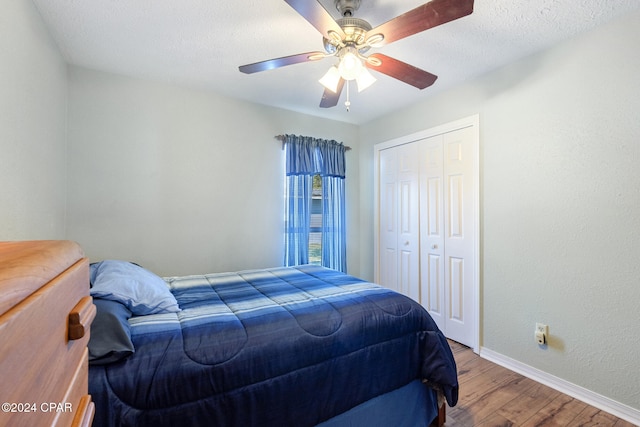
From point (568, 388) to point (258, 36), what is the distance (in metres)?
3.25

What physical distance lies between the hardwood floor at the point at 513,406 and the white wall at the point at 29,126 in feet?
9.10

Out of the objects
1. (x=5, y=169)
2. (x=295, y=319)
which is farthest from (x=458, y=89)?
(x=5, y=169)

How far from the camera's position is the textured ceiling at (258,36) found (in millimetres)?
1631

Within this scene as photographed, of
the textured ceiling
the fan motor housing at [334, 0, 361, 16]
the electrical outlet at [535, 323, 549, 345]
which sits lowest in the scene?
the electrical outlet at [535, 323, 549, 345]

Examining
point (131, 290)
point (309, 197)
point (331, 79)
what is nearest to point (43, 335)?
point (131, 290)

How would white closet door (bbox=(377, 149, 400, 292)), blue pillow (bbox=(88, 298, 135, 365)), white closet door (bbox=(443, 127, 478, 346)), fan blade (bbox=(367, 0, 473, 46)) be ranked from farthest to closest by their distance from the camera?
white closet door (bbox=(377, 149, 400, 292)) → white closet door (bbox=(443, 127, 478, 346)) → fan blade (bbox=(367, 0, 473, 46)) → blue pillow (bbox=(88, 298, 135, 365))

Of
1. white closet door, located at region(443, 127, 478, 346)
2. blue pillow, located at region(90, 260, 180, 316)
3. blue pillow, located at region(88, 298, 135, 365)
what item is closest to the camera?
blue pillow, located at region(88, 298, 135, 365)

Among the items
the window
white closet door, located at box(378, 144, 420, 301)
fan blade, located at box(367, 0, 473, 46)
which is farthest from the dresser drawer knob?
white closet door, located at box(378, 144, 420, 301)

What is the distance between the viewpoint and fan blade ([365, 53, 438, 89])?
163cm

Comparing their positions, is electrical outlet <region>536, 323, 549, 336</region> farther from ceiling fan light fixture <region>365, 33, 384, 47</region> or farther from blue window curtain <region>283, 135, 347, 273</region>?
ceiling fan light fixture <region>365, 33, 384, 47</region>

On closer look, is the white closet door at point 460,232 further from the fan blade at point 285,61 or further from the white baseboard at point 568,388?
the fan blade at point 285,61

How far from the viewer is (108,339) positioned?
1027mm

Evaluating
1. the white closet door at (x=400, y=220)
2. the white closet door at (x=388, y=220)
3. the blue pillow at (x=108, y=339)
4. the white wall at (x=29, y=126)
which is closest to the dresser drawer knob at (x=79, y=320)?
the blue pillow at (x=108, y=339)

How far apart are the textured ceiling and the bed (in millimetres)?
1572
